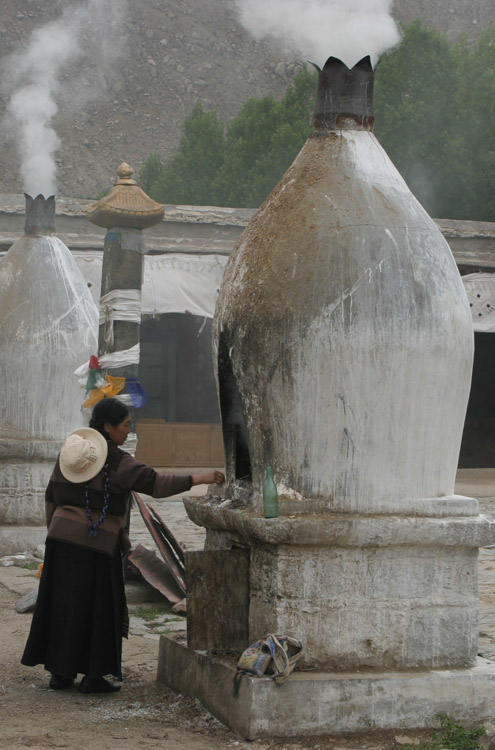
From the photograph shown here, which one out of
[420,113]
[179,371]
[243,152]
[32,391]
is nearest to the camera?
[32,391]

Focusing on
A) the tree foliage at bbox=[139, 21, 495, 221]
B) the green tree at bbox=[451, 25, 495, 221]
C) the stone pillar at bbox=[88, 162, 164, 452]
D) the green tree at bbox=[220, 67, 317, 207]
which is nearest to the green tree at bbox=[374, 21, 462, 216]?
the tree foliage at bbox=[139, 21, 495, 221]

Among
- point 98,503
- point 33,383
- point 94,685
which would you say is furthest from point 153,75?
point 94,685

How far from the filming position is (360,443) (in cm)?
402

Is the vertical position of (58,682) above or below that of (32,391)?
below

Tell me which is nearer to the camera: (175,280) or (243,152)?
(175,280)

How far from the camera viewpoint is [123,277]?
790cm

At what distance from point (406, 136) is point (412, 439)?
24192 mm

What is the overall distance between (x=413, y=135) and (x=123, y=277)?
20.6 metres

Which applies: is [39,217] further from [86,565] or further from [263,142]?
[263,142]

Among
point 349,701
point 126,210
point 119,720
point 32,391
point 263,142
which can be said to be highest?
point 263,142

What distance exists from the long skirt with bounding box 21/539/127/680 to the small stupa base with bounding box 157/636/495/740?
0.73 meters

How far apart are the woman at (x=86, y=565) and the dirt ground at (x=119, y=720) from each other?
0.15 meters

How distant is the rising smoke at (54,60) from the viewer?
44734 millimetres

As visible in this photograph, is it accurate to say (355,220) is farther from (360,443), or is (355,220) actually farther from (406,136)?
(406,136)
